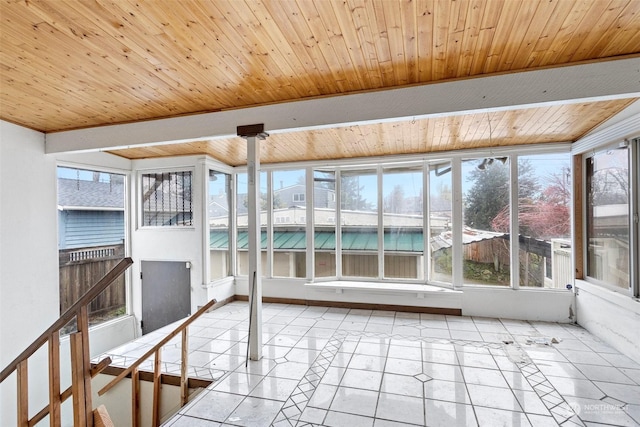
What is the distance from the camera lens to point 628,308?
3.07 m

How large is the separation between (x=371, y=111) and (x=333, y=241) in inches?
115

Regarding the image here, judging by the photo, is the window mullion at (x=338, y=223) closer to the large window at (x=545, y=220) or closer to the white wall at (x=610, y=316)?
the large window at (x=545, y=220)

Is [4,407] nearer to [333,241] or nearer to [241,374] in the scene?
[241,374]

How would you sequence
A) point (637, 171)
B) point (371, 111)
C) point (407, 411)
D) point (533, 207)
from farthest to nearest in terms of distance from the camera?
1. point (533, 207)
2. point (637, 171)
3. point (371, 111)
4. point (407, 411)

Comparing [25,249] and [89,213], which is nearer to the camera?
[25,249]

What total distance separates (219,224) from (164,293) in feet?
4.64

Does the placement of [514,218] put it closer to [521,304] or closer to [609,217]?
[609,217]

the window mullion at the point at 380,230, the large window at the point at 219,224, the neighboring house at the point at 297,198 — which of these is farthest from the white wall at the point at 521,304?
the large window at the point at 219,224

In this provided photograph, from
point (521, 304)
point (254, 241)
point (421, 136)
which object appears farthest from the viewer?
point (521, 304)

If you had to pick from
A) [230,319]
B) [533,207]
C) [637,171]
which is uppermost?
[637,171]

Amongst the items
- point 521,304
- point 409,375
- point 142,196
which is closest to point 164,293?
point 142,196

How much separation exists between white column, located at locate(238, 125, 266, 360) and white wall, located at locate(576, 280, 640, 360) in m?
3.73

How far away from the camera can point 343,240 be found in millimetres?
5270

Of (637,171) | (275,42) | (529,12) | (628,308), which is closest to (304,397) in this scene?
(275,42)
